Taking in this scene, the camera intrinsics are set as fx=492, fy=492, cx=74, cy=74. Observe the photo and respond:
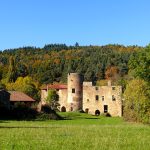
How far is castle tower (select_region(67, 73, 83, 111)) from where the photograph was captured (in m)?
96.4

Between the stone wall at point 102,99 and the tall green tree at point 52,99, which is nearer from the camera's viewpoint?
the stone wall at point 102,99

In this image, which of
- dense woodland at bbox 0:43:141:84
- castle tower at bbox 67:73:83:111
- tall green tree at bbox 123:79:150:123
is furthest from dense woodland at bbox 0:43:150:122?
tall green tree at bbox 123:79:150:123

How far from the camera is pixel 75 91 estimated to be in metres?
96.5

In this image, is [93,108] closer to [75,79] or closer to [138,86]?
[75,79]

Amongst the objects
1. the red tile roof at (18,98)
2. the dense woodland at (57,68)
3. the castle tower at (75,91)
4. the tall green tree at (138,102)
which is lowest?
the tall green tree at (138,102)

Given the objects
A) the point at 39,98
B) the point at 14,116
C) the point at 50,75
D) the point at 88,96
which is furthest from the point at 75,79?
the point at 50,75

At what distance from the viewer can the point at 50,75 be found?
152 m

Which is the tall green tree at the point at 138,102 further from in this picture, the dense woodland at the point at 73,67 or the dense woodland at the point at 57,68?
the dense woodland at the point at 73,67

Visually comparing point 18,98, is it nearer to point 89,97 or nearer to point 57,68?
point 89,97

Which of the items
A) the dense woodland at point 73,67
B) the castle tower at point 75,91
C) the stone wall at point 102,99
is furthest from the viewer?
the dense woodland at point 73,67

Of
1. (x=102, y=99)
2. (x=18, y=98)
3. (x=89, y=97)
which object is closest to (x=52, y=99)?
(x=89, y=97)

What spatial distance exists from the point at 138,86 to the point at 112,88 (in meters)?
41.2

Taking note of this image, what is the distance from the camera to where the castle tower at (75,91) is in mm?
96438

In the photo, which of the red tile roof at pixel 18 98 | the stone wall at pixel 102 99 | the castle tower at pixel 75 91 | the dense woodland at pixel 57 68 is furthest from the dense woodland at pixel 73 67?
the red tile roof at pixel 18 98
